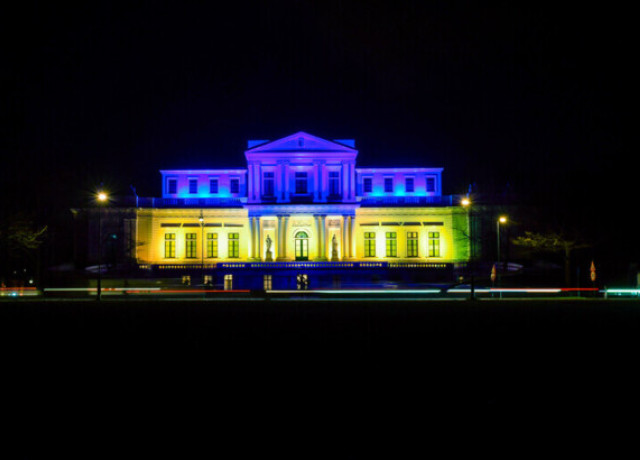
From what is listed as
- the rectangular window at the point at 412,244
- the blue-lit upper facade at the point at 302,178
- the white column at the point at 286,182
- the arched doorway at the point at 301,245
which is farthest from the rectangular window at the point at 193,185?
the rectangular window at the point at 412,244

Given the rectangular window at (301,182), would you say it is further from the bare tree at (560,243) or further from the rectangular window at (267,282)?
the bare tree at (560,243)

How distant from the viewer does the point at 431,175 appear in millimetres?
50438

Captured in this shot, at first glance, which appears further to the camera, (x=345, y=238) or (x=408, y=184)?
(x=408, y=184)

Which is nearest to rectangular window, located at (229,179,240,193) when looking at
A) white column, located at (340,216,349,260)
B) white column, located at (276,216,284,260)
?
white column, located at (276,216,284,260)

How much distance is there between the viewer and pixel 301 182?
159 feet

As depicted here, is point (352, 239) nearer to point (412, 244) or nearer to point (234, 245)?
point (412, 244)

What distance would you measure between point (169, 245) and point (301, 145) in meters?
15.6

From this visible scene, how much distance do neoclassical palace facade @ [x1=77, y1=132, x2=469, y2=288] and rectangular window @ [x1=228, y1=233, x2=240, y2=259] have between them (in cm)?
9

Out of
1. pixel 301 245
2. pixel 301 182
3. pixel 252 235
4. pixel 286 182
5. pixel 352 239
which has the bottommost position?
pixel 301 245

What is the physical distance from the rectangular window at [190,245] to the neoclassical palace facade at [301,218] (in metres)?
0.09

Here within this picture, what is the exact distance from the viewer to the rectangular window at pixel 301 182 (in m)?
48.3
